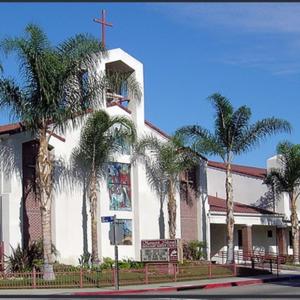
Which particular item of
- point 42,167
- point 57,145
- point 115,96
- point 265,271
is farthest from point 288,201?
point 42,167

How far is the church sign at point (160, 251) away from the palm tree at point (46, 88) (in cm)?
674

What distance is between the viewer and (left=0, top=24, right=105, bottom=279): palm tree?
94.2ft

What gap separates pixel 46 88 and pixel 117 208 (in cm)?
1134

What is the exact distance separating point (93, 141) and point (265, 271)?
1210cm

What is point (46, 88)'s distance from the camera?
2867 centimetres

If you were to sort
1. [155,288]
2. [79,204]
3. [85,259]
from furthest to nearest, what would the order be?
[79,204], [85,259], [155,288]

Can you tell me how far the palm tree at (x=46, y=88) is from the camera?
28703 millimetres

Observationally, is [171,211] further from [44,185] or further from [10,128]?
[44,185]

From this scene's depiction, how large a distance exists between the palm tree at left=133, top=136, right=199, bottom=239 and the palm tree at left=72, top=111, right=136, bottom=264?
139 inches

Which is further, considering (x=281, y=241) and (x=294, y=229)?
(x=281, y=241)

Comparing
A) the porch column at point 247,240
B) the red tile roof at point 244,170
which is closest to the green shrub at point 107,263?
the porch column at point 247,240

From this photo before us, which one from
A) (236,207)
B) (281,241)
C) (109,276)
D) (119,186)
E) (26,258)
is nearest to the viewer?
(109,276)

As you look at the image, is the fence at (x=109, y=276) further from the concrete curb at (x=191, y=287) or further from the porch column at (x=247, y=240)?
the porch column at (x=247, y=240)

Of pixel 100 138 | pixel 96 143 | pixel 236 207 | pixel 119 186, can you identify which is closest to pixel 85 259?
pixel 119 186
